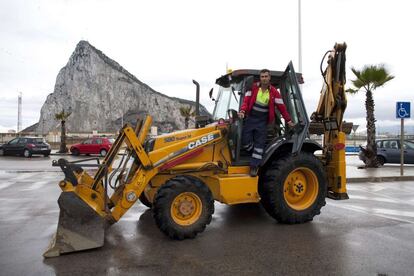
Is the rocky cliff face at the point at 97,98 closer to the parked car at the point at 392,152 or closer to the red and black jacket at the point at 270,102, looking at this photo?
the parked car at the point at 392,152

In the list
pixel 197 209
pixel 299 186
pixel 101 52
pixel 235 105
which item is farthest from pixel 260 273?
pixel 101 52

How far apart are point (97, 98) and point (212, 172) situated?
468 ft

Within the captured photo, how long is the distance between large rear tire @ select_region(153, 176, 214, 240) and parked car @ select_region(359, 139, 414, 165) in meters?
14.8

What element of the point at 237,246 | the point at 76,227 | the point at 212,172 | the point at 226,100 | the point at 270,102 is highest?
the point at 226,100

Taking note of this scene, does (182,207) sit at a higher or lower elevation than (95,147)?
lower

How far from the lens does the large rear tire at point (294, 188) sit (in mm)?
6652

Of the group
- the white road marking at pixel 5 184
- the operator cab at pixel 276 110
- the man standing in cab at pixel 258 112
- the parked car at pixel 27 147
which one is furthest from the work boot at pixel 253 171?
the parked car at pixel 27 147

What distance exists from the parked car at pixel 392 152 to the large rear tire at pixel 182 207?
14.8 m

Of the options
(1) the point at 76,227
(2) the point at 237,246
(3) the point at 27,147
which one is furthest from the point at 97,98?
(2) the point at 237,246

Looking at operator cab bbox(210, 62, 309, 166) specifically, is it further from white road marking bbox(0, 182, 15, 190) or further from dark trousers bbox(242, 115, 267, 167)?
white road marking bbox(0, 182, 15, 190)

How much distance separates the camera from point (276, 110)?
274 inches

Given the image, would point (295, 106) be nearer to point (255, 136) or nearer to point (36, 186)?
point (255, 136)

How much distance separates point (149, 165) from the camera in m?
5.97

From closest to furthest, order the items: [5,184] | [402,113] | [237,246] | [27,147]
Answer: [237,246], [5,184], [402,113], [27,147]
